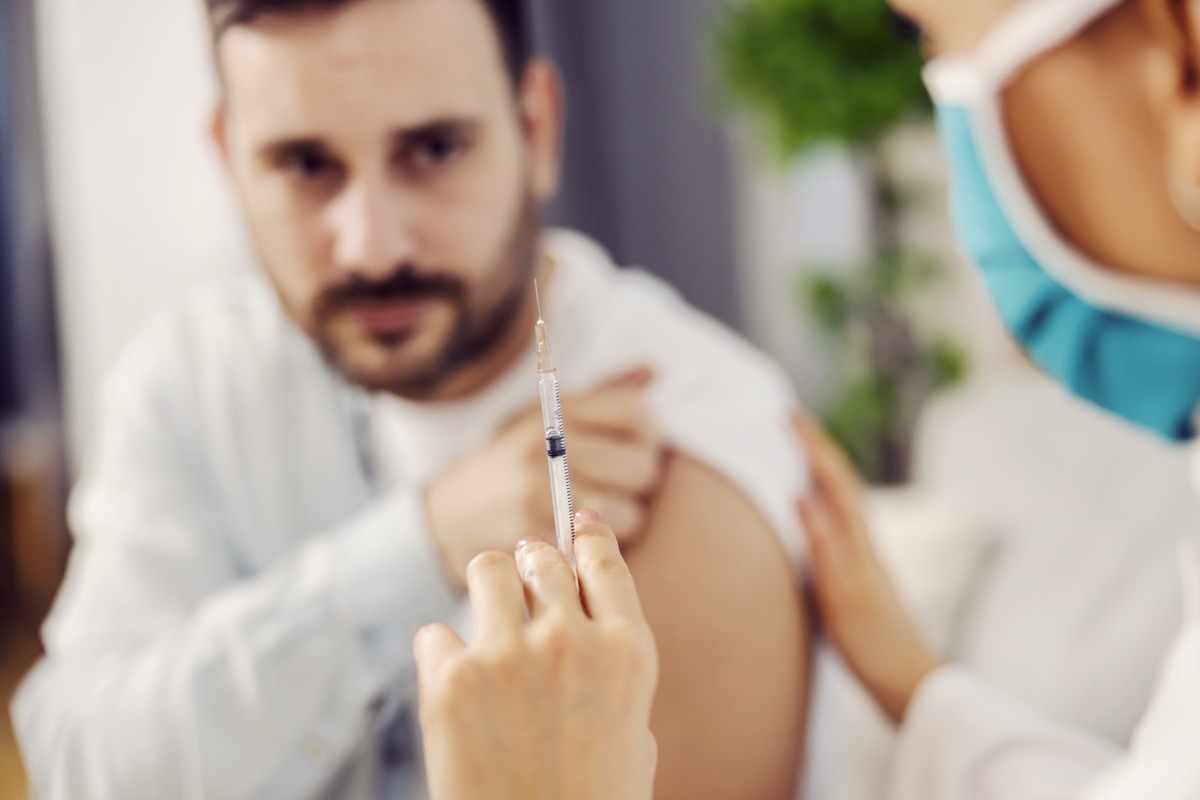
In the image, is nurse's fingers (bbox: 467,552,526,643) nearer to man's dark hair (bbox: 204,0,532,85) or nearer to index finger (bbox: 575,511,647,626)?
index finger (bbox: 575,511,647,626)

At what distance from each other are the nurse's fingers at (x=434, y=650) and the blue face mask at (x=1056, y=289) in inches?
15.8

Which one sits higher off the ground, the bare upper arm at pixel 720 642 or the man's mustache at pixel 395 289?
the man's mustache at pixel 395 289

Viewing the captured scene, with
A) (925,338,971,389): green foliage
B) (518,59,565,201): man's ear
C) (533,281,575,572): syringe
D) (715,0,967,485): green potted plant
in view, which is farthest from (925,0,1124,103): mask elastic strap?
(925,338,971,389): green foliage

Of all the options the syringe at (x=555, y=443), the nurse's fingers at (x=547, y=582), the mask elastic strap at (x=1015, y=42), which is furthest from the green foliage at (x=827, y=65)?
the nurse's fingers at (x=547, y=582)

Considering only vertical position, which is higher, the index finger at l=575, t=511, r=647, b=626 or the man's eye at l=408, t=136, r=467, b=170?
the man's eye at l=408, t=136, r=467, b=170

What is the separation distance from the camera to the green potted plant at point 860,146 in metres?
2.03

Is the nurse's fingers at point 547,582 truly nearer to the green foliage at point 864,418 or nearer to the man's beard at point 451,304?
the man's beard at point 451,304

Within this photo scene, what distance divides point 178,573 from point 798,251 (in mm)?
2184

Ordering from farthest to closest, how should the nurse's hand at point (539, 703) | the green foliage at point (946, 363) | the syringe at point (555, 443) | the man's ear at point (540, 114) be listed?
the green foliage at point (946, 363), the man's ear at point (540, 114), the syringe at point (555, 443), the nurse's hand at point (539, 703)

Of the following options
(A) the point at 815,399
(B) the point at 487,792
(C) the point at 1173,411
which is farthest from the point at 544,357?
(A) the point at 815,399

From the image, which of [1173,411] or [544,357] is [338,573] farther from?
[1173,411]

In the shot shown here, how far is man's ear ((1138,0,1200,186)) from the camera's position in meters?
0.52

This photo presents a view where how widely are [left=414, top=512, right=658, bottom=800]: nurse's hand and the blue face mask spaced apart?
1.11ft

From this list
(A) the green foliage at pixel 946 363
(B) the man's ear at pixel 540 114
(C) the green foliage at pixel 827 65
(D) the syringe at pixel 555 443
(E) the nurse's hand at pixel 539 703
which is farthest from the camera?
(A) the green foliage at pixel 946 363
